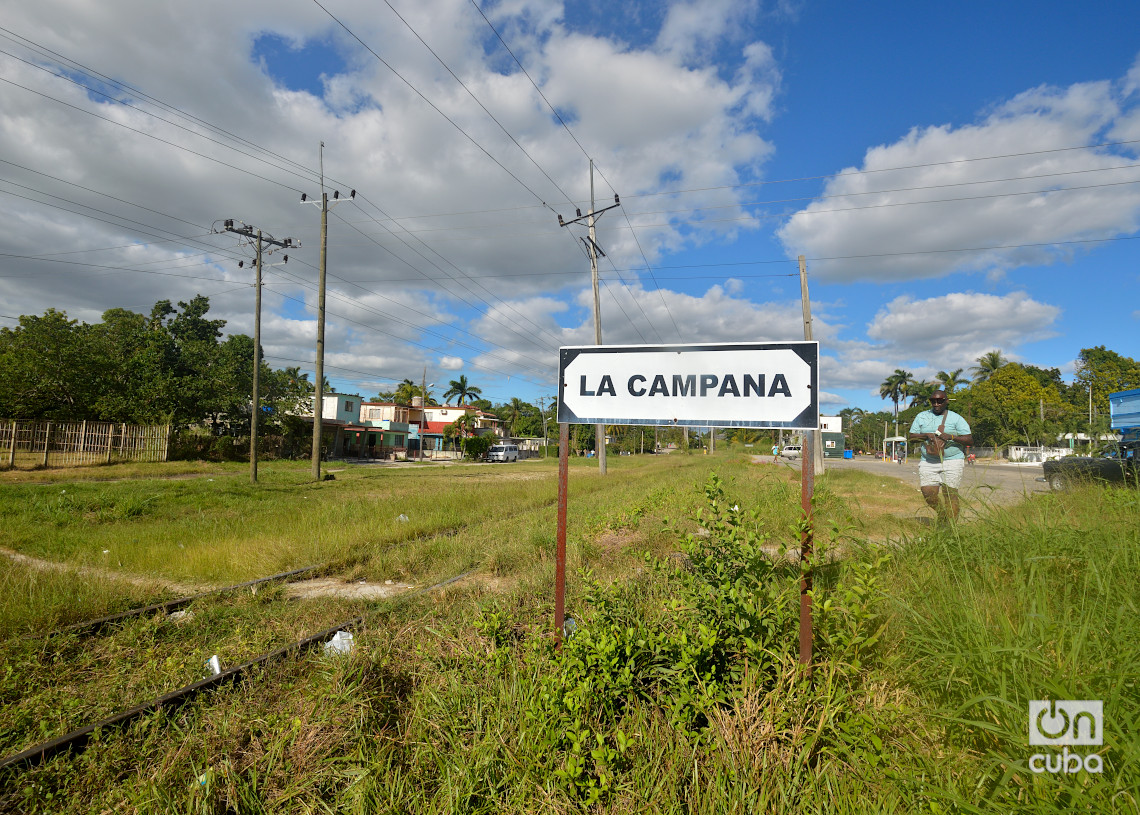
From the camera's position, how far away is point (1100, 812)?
59.6 inches

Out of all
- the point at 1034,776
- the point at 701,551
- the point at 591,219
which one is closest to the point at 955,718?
the point at 1034,776

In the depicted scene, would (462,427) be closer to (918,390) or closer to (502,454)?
(502,454)

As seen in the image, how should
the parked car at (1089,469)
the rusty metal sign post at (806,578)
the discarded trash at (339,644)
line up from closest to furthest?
1. the rusty metal sign post at (806,578)
2. the discarded trash at (339,644)
3. the parked car at (1089,469)

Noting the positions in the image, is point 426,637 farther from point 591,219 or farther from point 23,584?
point 591,219

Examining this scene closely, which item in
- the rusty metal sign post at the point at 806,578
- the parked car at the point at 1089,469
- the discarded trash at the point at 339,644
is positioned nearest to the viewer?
the rusty metal sign post at the point at 806,578

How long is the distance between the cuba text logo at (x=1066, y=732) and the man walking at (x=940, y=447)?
170 inches

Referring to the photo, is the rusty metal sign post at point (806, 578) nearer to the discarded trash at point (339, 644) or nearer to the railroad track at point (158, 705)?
the discarded trash at point (339, 644)

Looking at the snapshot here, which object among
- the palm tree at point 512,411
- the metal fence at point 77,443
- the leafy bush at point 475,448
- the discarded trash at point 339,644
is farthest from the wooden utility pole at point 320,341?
the palm tree at point 512,411

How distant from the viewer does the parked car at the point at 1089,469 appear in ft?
21.5

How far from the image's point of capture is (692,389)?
3.11 metres

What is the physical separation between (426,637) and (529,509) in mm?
8038

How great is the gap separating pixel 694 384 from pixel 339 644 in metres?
3.02

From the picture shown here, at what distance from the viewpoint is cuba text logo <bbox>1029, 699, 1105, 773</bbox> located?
173cm

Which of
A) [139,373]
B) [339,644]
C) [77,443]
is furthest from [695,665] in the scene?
[139,373]
